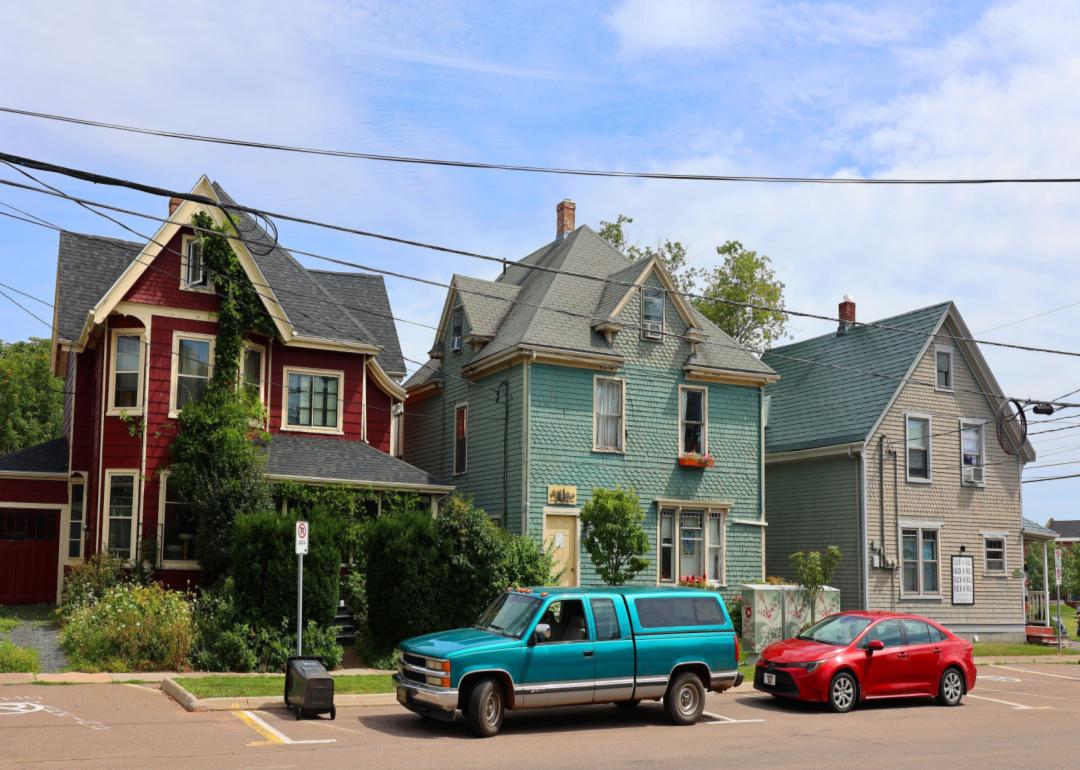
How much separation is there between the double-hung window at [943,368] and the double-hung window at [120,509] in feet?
76.4

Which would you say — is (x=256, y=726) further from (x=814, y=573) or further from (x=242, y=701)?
(x=814, y=573)

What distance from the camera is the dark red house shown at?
2467 centimetres

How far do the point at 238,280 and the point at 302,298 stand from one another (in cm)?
310

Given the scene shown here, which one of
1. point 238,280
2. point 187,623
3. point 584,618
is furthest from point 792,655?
point 238,280

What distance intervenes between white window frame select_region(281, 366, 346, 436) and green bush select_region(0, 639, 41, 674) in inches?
389

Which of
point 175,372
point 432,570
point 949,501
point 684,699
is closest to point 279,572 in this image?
point 432,570

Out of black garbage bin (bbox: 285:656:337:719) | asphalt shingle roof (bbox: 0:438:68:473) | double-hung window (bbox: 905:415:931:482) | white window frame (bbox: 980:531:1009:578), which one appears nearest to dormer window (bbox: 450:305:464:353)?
asphalt shingle roof (bbox: 0:438:68:473)

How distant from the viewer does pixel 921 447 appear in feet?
105

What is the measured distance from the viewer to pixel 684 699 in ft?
50.5

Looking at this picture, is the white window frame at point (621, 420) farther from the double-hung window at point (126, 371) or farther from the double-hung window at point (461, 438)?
the double-hung window at point (126, 371)

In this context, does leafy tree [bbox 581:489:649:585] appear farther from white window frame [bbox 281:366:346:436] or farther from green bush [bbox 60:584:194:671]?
green bush [bbox 60:584:194:671]

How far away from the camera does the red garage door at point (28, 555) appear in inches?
1078

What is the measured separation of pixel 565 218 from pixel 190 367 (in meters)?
13.5

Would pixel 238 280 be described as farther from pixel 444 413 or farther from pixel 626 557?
pixel 626 557
